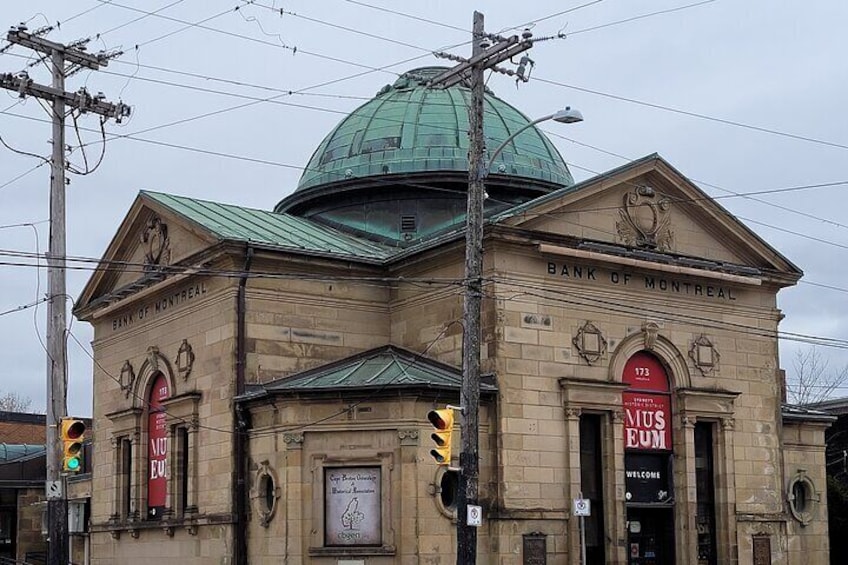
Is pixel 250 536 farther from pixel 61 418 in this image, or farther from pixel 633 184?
pixel 633 184

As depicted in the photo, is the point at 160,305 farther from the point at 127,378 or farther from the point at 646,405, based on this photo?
the point at 646,405

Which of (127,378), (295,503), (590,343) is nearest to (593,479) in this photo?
(590,343)

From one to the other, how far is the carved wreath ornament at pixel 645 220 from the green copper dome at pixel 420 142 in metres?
5.94

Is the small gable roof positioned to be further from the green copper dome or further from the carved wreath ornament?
the green copper dome

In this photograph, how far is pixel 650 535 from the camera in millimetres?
34031

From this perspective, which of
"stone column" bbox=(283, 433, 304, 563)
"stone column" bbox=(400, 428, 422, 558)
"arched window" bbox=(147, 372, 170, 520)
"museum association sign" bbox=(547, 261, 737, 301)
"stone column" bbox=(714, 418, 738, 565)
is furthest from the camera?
"arched window" bbox=(147, 372, 170, 520)

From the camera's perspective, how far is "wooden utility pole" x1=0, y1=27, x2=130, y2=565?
84.6ft

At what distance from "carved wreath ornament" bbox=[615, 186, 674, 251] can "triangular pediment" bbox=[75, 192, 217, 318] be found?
10.7 metres

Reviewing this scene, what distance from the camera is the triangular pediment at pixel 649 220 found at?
32.7 meters

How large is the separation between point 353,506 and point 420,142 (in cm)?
1362

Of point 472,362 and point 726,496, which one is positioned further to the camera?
point 726,496

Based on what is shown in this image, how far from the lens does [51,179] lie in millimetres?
26891

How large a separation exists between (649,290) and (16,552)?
2704cm

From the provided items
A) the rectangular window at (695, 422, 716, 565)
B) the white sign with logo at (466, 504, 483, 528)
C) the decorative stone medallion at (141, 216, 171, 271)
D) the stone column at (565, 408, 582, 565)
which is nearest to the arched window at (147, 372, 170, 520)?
the decorative stone medallion at (141, 216, 171, 271)
